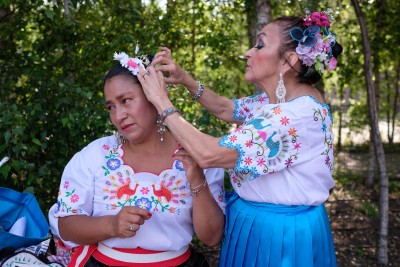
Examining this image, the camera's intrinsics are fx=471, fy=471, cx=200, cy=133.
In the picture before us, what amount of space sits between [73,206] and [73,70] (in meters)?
2.60

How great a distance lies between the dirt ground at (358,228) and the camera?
5.20m

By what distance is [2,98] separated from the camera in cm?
379

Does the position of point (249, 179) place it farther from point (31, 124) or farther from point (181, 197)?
point (31, 124)

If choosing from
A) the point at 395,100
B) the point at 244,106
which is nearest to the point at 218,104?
the point at 244,106

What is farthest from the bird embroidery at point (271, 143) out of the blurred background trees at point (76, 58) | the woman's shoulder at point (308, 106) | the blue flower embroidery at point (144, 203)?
the blurred background trees at point (76, 58)

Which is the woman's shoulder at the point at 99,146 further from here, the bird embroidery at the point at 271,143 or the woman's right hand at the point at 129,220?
the bird embroidery at the point at 271,143

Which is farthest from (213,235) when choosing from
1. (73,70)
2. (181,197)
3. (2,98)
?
(73,70)

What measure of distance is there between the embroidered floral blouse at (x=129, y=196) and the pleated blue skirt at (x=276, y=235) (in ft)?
0.92

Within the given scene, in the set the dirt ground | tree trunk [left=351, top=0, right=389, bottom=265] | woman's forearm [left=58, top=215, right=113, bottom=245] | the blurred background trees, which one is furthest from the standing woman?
the dirt ground

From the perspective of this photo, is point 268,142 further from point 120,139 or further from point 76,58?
point 76,58

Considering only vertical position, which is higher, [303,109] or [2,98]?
[2,98]

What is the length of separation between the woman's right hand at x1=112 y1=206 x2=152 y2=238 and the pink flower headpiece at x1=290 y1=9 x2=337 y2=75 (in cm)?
101

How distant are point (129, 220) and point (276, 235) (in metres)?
0.72

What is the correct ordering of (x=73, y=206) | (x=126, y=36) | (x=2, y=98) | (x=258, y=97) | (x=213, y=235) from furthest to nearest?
(x=126, y=36)
(x=2, y=98)
(x=258, y=97)
(x=213, y=235)
(x=73, y=206)
